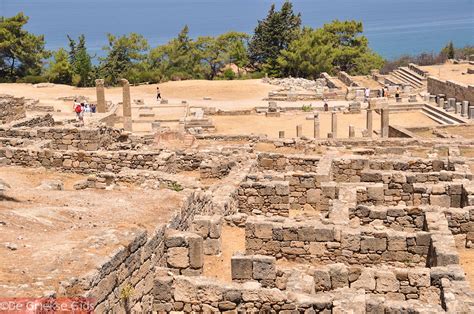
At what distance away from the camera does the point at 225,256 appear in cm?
1320

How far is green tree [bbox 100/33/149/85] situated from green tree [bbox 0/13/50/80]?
655 centimetres

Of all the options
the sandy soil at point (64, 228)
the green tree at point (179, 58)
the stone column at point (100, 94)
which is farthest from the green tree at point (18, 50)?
the sandy soil at point (64, 228)

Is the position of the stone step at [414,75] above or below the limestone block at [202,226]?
above

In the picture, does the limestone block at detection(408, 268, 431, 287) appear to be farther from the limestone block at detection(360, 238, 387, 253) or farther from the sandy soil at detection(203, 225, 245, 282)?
the sandy soil at detection(203, 225, 245, 282)

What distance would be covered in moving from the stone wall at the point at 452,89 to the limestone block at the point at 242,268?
39.4m

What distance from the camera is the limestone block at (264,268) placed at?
11133mm

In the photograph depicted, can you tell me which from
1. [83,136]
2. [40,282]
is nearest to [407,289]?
[40,282]

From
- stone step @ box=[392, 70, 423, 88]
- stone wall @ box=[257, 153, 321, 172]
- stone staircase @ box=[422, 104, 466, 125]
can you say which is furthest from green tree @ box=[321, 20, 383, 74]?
stone wall @ box=[257, 153, 321, 172]

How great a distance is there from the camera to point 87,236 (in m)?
9.78

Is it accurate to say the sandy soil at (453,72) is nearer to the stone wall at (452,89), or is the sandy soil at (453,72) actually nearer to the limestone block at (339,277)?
the stone wall at (452,89)

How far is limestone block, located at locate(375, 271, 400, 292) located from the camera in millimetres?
10984

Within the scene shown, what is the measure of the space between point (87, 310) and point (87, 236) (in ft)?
6.05

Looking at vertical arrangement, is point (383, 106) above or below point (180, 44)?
below

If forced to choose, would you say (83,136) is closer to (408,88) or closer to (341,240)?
(341,240)
